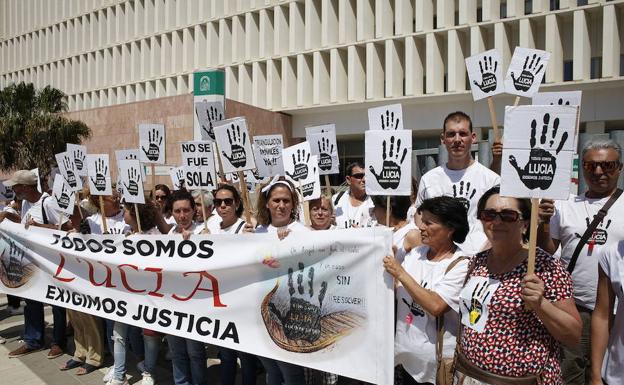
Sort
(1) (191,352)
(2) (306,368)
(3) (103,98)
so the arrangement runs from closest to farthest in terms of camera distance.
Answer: (2) (306,368) → (1) (191,352) → (3) (103,98)

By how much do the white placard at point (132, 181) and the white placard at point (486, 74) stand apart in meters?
3.33

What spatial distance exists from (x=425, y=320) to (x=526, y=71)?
2987mm

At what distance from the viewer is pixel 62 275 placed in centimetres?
559

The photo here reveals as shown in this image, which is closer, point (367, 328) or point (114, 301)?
point (367, 328)

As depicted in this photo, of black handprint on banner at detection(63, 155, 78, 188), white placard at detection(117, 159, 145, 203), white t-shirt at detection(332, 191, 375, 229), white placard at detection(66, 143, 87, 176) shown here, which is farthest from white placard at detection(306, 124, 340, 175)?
black handprint on banner at detection(63, 155, 78, 188)

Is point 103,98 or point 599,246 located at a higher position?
point 103,98

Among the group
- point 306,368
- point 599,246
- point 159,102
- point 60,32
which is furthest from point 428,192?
point 60,32

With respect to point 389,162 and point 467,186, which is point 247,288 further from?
point 467,186

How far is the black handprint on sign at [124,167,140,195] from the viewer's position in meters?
5.34

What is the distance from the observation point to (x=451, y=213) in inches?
122

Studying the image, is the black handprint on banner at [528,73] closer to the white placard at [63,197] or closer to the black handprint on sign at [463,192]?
the black handprint on sign at [463,192]

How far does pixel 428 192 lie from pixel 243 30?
3314cm

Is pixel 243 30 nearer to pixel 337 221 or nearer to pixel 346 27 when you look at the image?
pixel 346 27

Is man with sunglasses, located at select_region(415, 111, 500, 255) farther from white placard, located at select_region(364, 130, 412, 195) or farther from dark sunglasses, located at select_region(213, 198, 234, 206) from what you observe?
dark sunglasses, located at select_region(213, 198, 234, 206)
